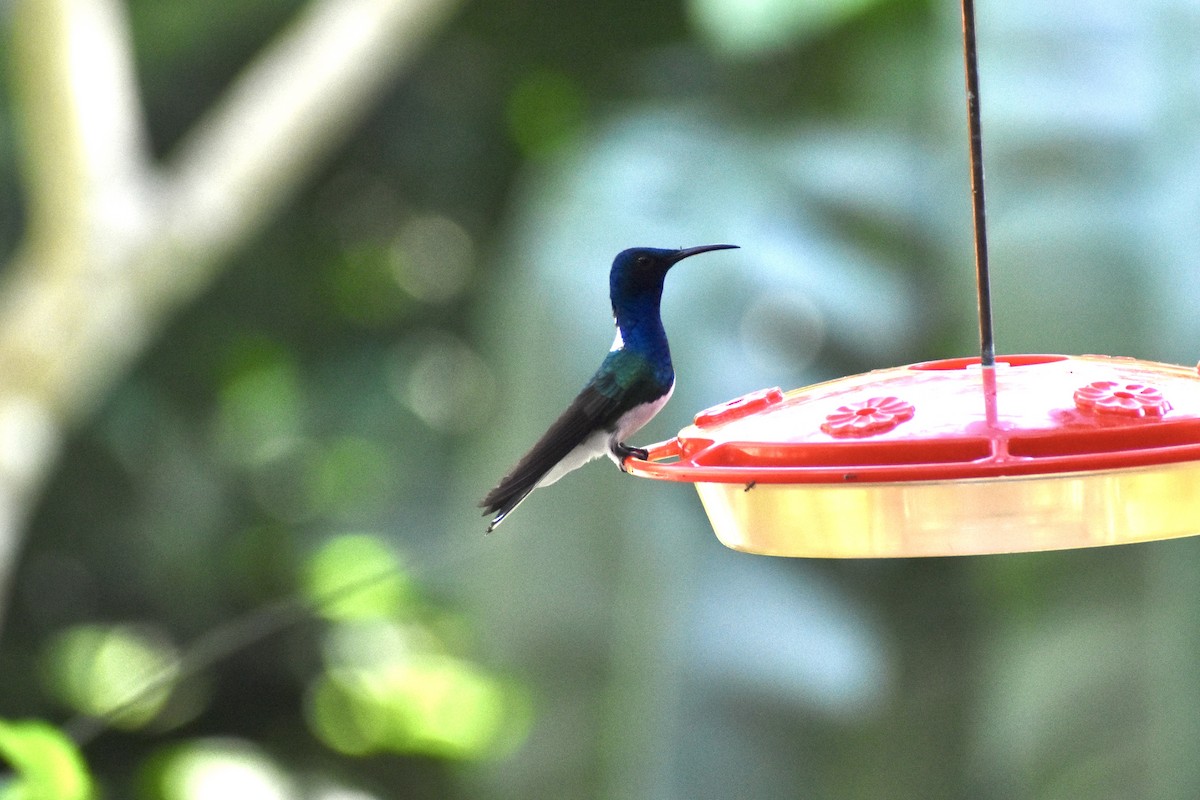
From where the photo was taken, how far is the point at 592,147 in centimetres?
421

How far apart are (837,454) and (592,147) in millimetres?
2949

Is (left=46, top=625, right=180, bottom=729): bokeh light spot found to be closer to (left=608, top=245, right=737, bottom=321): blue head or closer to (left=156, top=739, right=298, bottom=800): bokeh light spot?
(left=156, top=739, right=298, bottom=800): bokeh light spot

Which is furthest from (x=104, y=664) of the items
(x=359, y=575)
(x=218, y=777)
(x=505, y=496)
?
(x=505, y=496)

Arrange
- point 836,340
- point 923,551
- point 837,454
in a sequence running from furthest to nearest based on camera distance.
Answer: point 836,340, point 923,551, point 837,454

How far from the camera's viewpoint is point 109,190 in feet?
12.7

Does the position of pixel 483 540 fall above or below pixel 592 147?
below

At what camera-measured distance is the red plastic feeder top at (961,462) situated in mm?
1321

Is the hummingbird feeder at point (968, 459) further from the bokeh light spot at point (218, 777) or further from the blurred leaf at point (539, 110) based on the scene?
the blurred leaf at point (539, 110)

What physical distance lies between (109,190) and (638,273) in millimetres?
2318

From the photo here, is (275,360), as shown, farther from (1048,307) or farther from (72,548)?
(1048,307)

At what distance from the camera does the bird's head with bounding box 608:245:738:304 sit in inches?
80.0

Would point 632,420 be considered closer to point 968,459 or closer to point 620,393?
point 620,393

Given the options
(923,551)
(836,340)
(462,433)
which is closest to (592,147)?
(836,340)

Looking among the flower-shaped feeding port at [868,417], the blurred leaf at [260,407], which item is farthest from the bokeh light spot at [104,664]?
the flower-shaped feeding port at [868,417]
